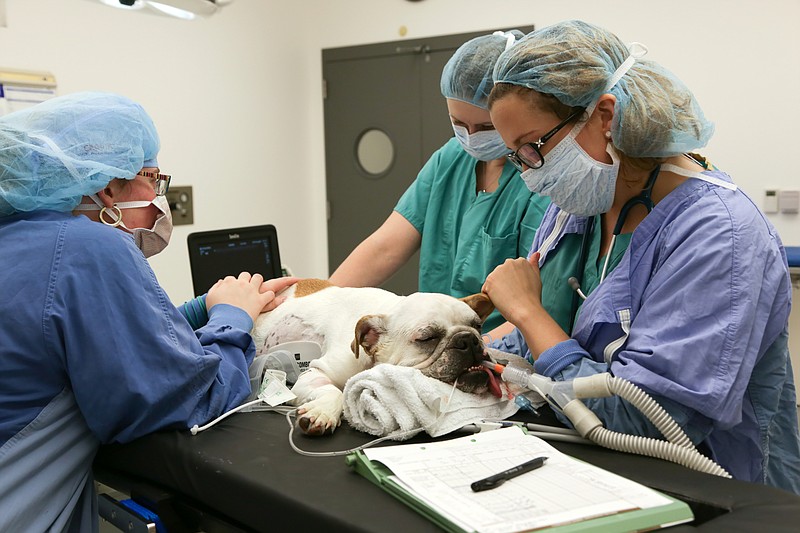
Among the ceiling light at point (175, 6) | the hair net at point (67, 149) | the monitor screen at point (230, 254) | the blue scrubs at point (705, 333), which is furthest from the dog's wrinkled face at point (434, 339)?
the ceiling light at point (175, 6)

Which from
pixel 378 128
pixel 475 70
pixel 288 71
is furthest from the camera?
pixel 288 71

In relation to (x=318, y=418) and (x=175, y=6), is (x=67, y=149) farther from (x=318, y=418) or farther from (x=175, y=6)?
(x=175, y=6)

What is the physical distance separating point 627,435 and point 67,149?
1.12m

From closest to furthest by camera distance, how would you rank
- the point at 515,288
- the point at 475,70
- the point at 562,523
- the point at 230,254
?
the point at 562,523 < the point at 515,288 < the point at 475,70 < the point at 230,254

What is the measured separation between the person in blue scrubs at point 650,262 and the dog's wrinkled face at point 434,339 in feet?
0.32

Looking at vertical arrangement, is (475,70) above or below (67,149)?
above

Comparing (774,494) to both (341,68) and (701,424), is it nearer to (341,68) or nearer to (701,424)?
(701,424)

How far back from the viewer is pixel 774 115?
356 cm

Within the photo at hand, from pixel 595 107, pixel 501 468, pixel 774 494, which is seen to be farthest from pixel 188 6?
pixel 774 494

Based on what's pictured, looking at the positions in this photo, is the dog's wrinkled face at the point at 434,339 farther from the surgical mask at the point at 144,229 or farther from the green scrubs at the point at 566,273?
the surgical mask at the point at 144,229

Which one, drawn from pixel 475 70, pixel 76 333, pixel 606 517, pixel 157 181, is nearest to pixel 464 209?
pixel 475 70

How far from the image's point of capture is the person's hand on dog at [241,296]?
164 centimetres

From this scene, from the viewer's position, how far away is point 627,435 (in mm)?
1143

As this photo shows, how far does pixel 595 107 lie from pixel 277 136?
3.62m
